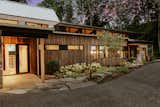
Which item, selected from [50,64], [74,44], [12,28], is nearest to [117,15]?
[74,44]

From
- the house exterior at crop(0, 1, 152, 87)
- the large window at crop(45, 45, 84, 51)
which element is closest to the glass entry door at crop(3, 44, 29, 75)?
the house exterior at crop(0, 1, 152, 87)

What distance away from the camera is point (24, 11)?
66.5 ft

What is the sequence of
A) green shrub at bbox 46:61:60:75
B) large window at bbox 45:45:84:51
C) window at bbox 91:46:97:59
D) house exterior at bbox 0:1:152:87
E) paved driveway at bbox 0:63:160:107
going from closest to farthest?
paved driveway at bbox 0:63:160:107
house exterior at bbox 0:1:152:87
green shrub at bbox 46:61:60:75
large window at bbox 45:45:84:51
window at bbox 91:46:97:59

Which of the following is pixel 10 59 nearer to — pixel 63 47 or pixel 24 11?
pixel 63 47

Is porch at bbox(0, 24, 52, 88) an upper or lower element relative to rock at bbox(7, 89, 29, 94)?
upper

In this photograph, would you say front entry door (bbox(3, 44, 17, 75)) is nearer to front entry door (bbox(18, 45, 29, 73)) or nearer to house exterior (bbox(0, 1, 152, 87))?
house exterior (bbox(0, 1, 152, 87))

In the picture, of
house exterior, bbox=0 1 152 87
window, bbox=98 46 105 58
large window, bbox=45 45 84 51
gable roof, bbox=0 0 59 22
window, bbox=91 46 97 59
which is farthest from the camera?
window, bbox=98 46 105 58

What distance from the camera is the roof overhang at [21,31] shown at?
10916 mm

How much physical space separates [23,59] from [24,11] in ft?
20.4

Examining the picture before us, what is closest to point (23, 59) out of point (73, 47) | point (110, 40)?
point (73, 47)

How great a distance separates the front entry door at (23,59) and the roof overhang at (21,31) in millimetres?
4087

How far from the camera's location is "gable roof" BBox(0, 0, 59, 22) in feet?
61.7

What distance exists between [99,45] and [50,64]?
7037mm

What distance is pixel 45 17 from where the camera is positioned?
21.5 metres
